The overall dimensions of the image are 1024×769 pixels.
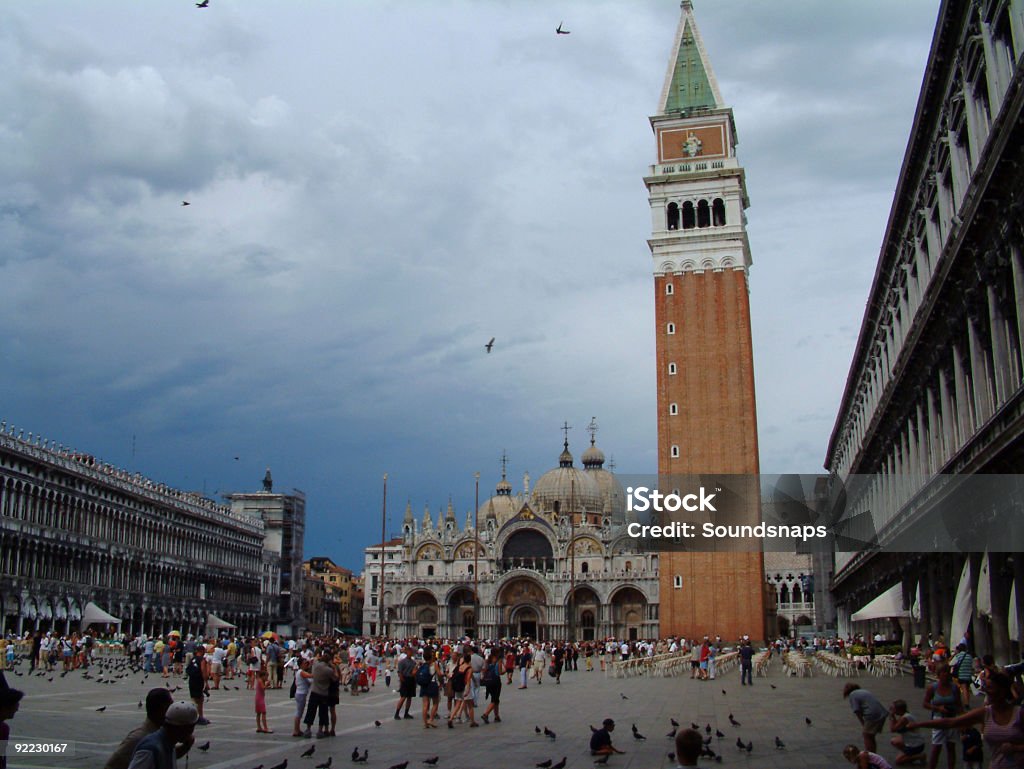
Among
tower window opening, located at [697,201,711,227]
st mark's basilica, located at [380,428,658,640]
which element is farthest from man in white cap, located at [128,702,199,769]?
st mark's basilica, located at [380,428,658,640]

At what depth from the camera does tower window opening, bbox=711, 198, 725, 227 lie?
2729 inches

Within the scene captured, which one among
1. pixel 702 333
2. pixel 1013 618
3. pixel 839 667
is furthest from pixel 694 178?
pixel 1013 618

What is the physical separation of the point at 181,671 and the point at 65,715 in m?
16.2

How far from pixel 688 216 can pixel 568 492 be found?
34.6 meters

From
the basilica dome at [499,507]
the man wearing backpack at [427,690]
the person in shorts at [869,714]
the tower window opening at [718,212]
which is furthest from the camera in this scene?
the basilica dome at [499,507]

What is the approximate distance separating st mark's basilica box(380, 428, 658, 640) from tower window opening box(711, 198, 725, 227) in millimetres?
26568

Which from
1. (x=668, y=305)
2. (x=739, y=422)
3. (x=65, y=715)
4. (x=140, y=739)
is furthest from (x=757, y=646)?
(x=140, y=739)

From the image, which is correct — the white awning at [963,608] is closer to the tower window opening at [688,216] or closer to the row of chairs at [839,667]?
the row of chairs at [839,667]

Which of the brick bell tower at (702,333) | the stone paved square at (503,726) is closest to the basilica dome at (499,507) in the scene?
the brick bell tower at (702,333)

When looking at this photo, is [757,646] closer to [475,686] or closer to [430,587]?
[430,587]

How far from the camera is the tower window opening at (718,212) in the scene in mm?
69312

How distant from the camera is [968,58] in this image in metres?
19.3

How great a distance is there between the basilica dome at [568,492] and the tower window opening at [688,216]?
33.9 meters

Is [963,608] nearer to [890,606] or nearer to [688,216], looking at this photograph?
[890,606]
